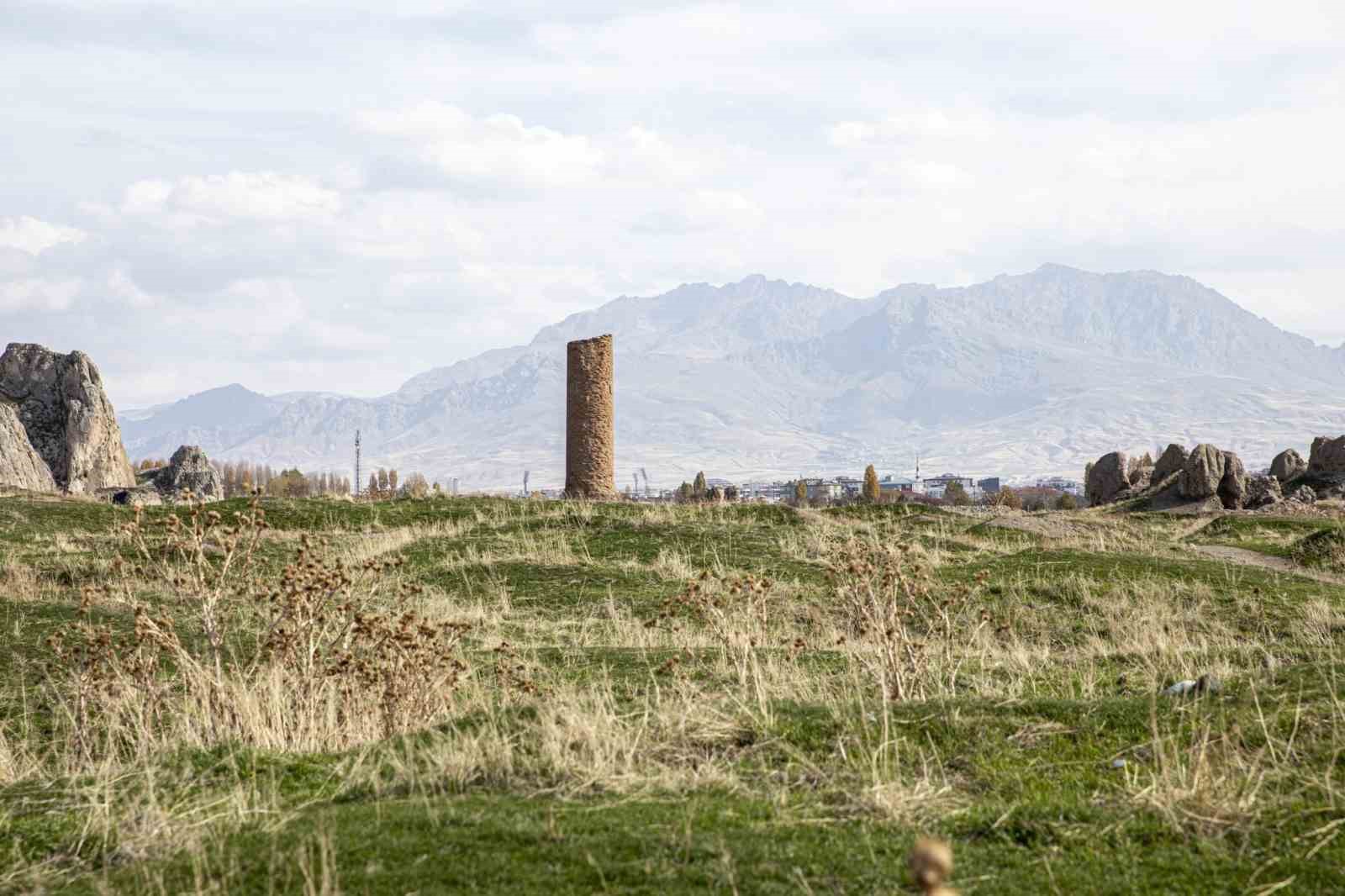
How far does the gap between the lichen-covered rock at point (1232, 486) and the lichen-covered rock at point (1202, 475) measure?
0.60ft

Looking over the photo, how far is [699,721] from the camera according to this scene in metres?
8.37

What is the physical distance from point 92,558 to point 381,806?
622 inches

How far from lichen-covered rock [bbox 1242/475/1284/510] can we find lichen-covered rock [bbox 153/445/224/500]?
29214 millimetres

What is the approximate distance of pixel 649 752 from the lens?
7.93m

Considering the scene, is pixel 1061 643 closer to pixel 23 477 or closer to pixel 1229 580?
pixel 1229 580

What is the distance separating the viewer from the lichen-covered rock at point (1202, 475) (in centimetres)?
3841

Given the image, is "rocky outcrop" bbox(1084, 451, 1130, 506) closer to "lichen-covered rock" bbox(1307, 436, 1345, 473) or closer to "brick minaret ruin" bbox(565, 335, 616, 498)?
"lichen-covered rock" bbox(1307, 436, 1345, 473)

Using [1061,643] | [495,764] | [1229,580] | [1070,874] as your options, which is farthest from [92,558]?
A: [1070,874]

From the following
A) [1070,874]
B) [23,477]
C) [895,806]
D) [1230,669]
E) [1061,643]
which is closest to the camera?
[1070,874]

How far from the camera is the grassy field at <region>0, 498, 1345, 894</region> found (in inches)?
232

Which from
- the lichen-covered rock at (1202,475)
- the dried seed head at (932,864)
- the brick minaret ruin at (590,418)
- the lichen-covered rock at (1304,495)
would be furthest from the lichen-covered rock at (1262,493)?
the dried seed head at (932,864)

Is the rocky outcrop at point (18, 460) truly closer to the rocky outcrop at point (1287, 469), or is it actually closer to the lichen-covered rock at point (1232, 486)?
the lichen-covered rock at point (1232, 486)

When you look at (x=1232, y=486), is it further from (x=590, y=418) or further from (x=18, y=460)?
(x=18, y=460)

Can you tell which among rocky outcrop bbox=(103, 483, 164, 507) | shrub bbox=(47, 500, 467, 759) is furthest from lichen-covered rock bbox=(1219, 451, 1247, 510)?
shrub bbox=(47, 500, 467, 759)
